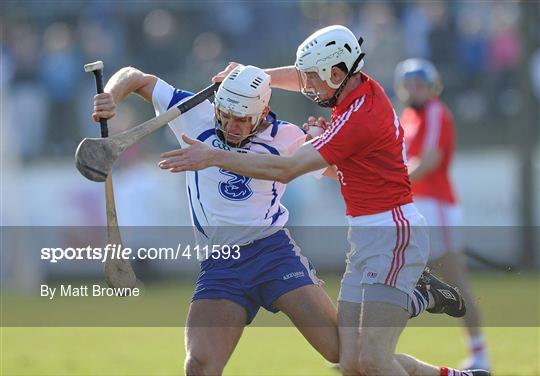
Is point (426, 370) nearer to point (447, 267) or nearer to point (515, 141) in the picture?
point (447, 267)

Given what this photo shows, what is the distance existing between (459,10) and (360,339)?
41.4ft

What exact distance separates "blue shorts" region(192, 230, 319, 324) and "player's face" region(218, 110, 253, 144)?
0.68 metres

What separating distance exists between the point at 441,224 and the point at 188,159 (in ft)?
16.2

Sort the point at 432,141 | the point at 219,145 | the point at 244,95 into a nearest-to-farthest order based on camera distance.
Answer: the point at 244,95
the point at 219,145
the point at 432,141

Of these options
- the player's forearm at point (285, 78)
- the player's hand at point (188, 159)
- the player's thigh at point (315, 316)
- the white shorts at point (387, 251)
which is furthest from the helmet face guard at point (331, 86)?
the player's thigh at point (315, 316)

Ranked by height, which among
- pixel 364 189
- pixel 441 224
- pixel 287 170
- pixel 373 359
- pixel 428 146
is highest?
pixel 287 170

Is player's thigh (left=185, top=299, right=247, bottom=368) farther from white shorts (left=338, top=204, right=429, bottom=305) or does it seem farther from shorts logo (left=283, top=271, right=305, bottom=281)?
white shorts (left=338, top=204, right=429, bottom=305)

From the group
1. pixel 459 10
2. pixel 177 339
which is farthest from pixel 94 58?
pixel 177 339

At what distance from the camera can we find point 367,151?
702cm

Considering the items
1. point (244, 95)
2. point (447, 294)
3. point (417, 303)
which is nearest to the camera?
point (244, 95)

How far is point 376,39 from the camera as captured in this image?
1819cm

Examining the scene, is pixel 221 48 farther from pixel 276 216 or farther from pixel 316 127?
pixel 276 216

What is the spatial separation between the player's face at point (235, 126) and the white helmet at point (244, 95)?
0.11 ft

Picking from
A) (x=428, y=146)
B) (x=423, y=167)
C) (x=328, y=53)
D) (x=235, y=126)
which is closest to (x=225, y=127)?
(x=235, y=126)
